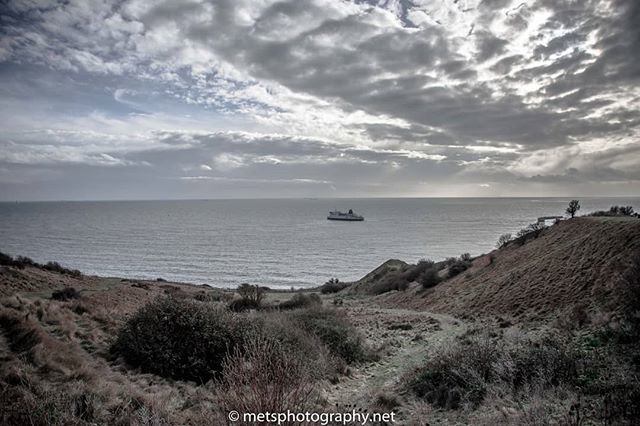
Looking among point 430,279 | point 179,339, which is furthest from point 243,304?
point 430,279

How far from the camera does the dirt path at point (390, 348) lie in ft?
35.2

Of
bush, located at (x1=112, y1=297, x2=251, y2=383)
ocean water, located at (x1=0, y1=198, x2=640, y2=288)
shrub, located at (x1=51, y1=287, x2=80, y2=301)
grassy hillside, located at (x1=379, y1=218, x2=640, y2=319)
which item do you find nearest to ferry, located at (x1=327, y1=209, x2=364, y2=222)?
ocean water, located at (x1=0, y1=198, x2=640, y2=288)

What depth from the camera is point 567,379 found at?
8.32 meters

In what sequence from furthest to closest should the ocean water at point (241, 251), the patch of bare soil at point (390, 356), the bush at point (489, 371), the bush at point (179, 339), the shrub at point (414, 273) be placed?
the ocean water at point (241, 251) < the shrub at point (414, 273) < the bush at point (179, 339) < the patch of bare soil at point (390, 356) < the bush at point (489, 371)

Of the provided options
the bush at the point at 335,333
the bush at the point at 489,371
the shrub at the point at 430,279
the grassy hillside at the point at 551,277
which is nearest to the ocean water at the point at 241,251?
the shrub at the point at 430,279

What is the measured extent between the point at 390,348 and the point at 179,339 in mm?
9263

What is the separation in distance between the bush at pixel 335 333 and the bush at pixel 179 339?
12.6 ft

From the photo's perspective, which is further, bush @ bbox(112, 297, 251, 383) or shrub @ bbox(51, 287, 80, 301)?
shrub @ bbox(51, 287, 80, 301)

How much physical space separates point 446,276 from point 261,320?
2596cm

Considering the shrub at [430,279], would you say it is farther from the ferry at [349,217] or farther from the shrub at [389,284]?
the ferry at [349,217]

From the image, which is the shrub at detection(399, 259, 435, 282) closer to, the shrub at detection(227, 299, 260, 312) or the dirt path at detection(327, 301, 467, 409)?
the dirt path at detection(327, 301, 467, 409)

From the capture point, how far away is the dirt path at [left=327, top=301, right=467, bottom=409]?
422 inches

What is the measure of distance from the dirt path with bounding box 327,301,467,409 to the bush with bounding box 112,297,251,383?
374cm

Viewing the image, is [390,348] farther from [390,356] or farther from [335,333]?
[335,333]
